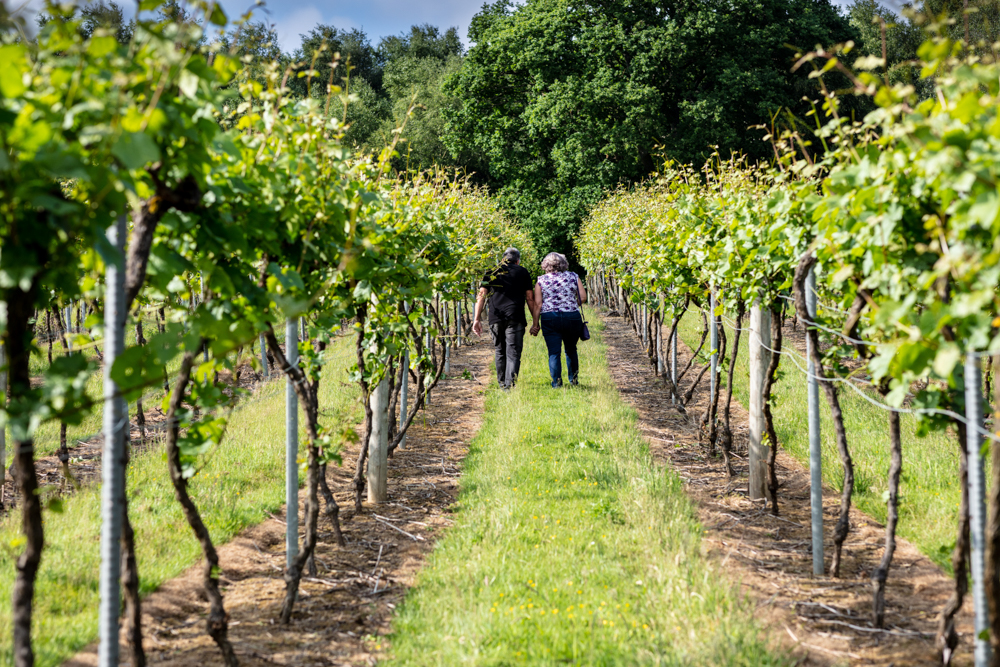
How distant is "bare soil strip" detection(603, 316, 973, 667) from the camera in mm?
3293

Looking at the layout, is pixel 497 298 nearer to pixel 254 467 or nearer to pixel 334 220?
pixel 254 467

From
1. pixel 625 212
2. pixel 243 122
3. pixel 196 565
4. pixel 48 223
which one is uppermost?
pixel 625 212

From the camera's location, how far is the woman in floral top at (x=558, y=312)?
30.0 feet

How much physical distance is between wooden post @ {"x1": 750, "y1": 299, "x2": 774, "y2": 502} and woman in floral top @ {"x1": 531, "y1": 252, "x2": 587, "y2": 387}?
3858 millimetres

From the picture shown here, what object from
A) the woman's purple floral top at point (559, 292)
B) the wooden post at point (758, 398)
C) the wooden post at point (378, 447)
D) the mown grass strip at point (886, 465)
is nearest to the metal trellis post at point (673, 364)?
the mown grass strip at point (886, 465)

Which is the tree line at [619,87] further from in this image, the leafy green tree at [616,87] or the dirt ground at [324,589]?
the dirt ground at [324,589]

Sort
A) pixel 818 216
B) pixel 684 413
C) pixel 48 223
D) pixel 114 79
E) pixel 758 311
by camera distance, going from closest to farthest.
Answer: pixel 114 79
pixel 48 223
pixel 818 216
pixel 758 311
pixel 684 413

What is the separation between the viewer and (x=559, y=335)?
9.24 meters

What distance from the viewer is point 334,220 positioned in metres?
3.26

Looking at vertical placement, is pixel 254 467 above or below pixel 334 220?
below

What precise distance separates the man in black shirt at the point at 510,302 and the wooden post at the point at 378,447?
3933 millimetres

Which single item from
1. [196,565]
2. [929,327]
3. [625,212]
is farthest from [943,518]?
[625,212]

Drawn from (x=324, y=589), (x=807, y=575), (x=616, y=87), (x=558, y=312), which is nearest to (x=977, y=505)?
(x=807, y=575)

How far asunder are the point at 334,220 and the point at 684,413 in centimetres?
572
